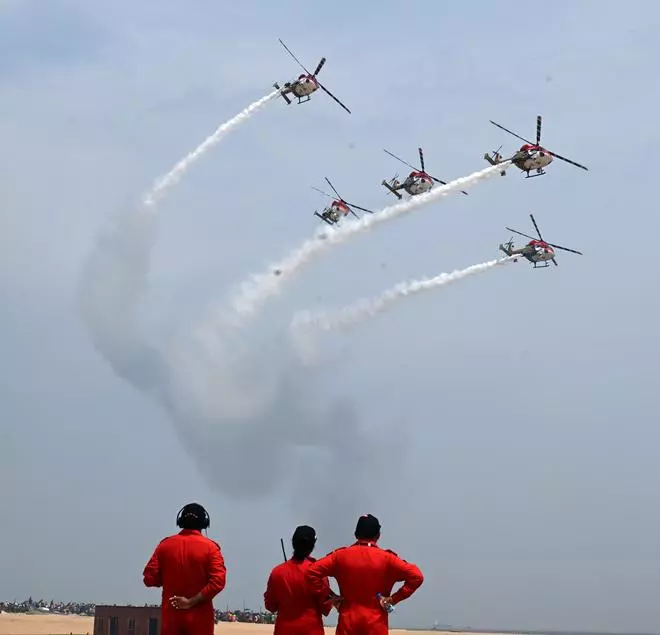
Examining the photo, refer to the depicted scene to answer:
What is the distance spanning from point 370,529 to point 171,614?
8.34 feet

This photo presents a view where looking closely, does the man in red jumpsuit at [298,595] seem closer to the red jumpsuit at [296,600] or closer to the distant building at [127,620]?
the red jumpsuit at [296,600]

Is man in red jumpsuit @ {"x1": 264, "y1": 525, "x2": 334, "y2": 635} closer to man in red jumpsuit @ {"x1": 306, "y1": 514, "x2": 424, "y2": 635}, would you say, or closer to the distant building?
man in red jumpsuit @ {"x1": 306, "y1": 514, "x2": 424, "y2": 635}

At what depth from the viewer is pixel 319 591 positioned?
14.6 meters

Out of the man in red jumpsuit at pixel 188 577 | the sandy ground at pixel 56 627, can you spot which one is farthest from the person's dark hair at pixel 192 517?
the sandy ground at pixel 56 627

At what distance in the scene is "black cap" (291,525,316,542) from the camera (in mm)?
14734

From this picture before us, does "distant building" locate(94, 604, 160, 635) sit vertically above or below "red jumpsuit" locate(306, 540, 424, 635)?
above

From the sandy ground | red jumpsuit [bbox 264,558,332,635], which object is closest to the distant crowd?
the sandy ground

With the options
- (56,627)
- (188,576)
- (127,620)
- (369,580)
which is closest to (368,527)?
(369,580)

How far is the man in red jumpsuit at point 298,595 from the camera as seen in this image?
14.7 metres

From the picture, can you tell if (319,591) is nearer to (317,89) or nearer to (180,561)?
(180,561)

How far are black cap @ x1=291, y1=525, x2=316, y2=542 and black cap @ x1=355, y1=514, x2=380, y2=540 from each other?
71cm

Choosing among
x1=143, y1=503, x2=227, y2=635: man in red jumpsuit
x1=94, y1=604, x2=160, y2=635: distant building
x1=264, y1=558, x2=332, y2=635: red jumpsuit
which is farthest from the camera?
x1=94, y1=604, x2=160, y2=635: distant building

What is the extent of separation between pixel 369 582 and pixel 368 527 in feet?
2.10

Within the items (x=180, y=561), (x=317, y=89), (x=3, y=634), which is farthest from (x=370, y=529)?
(x=317, y=89)
